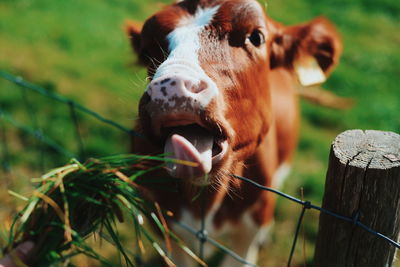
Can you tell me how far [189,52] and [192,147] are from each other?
52 cm

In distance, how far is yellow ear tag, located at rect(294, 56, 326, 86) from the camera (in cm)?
279

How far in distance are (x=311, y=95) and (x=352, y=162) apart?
356 centimetres

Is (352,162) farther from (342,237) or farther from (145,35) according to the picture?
(145,35)

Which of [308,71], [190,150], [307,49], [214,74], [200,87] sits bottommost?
[190,150]

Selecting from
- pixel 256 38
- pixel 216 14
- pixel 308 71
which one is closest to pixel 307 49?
pixel 308 71

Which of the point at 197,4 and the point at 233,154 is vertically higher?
the point at 197,4

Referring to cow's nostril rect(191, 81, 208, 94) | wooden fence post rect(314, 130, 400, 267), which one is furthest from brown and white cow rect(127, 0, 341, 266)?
wooden fence post rect(314, 130, 400, 267)

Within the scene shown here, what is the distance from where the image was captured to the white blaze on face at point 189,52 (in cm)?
174

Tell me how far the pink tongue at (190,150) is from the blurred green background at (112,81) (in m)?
1.47

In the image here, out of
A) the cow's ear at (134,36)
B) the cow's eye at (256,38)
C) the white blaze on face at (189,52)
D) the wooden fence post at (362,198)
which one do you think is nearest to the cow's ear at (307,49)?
the cow's eye at (256,38)

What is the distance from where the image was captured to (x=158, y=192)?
2.86 m

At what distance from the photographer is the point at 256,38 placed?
7.58ft

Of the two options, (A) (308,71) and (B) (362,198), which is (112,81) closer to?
(A) (308,71)

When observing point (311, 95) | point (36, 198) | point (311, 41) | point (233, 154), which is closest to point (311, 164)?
point (311, 95)
